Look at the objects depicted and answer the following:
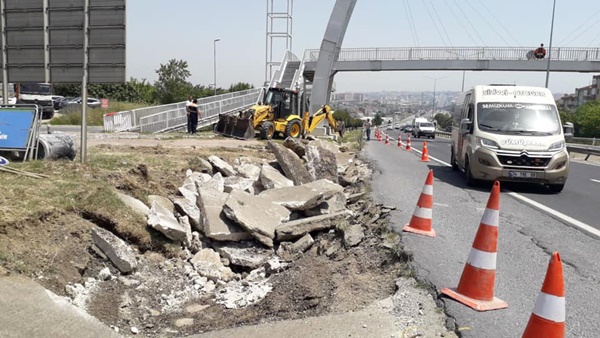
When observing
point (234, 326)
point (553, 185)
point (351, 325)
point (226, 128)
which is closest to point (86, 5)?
point (234, 326)

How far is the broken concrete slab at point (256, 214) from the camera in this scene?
Result: 7.25 meters

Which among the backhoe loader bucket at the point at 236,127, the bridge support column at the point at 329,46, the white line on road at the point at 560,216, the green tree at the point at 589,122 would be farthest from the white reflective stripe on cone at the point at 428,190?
the green tree at the point at 589,122

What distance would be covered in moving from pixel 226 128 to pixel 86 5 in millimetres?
13055

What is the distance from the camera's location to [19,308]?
401 centimetres

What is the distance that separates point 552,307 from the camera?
3102 millimetres

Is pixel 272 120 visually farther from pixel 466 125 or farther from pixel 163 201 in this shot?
pixel 163 201

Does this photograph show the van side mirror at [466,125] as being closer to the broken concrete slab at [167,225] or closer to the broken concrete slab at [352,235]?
the broken concrete slab at [352,235]

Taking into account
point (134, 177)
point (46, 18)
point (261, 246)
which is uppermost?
point (46, 18)

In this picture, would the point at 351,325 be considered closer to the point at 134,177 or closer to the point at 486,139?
the point at 134,177

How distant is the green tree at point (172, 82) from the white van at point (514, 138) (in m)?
40.1

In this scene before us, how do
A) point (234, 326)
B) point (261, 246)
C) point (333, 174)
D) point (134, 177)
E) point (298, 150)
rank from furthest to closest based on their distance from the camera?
1. point (298, 150)
2. point (333, 174)
3. point (134, 177)
4. point (261, 246)
5. point (234, 326)

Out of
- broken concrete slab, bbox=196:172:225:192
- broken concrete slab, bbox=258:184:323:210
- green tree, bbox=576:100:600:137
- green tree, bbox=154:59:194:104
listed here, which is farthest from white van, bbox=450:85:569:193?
green tree, bbox=576:100:600:137

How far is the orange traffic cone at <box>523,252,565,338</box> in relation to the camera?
3094 millimetres

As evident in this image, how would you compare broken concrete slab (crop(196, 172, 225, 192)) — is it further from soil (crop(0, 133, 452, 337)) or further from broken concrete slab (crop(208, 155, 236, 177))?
soil (crop(0, 133, 452, 337))
